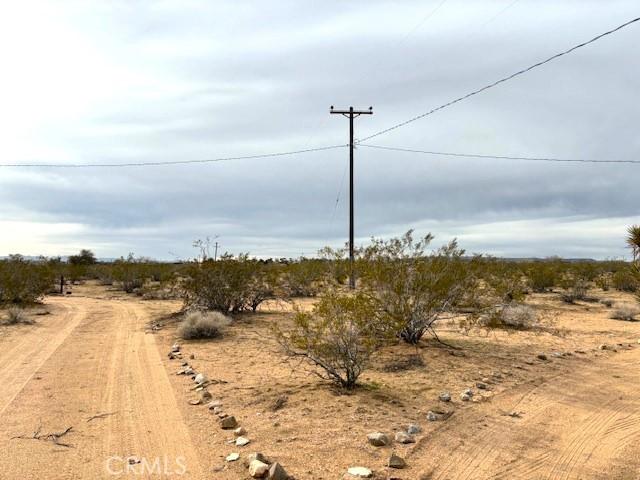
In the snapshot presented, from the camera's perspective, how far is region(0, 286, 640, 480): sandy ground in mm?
5607

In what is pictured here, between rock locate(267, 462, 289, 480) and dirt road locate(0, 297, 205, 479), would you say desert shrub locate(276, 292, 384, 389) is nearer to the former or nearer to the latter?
dirt road locate(0, 297, 205, 479)

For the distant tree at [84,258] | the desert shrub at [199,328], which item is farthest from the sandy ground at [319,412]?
the distant tree at [84,258]

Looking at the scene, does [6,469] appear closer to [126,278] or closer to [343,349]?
[343,349]

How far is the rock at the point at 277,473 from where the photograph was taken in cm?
508

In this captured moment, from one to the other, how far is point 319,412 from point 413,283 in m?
4.66

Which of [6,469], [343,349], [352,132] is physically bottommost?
[6,469]

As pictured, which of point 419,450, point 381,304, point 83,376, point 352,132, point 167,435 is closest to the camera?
point 419,450

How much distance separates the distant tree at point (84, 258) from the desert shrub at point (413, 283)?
51.0 m

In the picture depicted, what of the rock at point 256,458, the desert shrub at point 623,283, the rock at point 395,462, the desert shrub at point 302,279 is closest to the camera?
the rock at point 395,462

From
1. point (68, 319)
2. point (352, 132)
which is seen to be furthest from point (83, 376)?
point (352, 132)

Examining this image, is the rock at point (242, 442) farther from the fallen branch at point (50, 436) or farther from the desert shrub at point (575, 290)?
the desert shrub at point (575, 290)

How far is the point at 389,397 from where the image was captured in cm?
782

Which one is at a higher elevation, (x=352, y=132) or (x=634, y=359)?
(x=352, y=132)

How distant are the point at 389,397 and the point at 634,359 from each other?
663cm
